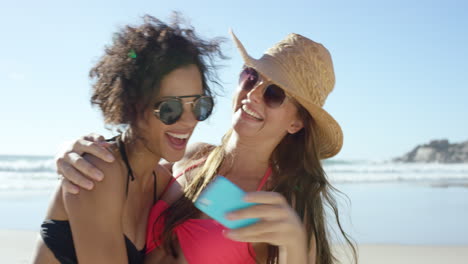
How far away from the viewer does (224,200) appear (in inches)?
79.9

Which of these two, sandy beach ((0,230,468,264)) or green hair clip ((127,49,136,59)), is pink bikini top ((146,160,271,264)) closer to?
green hair clip ((127,49,136,59))

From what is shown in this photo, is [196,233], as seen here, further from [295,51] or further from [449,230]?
A: [449,230]

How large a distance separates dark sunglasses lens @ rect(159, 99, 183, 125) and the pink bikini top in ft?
2.53

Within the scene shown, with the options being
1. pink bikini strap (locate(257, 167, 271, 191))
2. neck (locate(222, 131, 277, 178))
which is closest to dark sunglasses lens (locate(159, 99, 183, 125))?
neck (locate(222, 131, 277, 178))

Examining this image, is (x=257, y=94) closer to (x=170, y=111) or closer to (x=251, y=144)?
(x=251, y=144)

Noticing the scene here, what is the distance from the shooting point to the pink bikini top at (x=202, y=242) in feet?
10.1

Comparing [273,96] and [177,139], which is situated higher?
[273,96]

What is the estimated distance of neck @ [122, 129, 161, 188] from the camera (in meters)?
2.74

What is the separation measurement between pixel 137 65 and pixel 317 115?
1433 millimetres

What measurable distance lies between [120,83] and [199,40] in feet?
1.95

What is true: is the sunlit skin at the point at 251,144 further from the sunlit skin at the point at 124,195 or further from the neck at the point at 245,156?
the sunlit skin at the point at 124,195

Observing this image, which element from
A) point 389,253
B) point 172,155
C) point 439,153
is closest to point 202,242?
point 172,155

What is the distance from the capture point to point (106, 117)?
8.98 feet

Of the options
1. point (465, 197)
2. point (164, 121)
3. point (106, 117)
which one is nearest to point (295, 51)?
point (164, 121)
